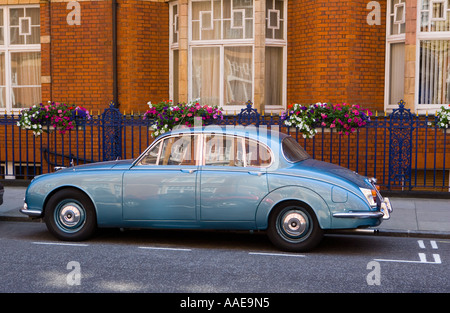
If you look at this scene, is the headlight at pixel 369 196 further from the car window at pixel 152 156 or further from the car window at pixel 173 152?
the car window at pixel 152 156

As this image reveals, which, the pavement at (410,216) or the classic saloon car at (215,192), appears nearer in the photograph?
the classic saloon car at (215,192)

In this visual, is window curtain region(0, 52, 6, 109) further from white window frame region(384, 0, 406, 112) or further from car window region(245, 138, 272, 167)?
car window region(245, 138, 272, 167)

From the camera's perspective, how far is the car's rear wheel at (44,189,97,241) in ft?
24.8

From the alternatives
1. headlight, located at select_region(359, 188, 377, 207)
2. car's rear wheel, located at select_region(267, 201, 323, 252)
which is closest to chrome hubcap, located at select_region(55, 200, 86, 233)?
car's rear wheel, located at select_region(267, 201, 323, 252)

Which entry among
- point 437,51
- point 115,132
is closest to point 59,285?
point 115,132

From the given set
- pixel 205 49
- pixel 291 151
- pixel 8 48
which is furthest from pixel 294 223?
pixel 8 48

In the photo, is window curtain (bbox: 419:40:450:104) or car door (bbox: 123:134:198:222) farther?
window curtain (bbox: 419:40:450:104)

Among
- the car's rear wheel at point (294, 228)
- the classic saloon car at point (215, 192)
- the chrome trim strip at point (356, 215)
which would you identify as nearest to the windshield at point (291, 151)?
the classic saloon car at point (215, 192)

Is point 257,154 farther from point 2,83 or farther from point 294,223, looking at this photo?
point 2,83

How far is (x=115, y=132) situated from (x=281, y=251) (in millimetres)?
5969

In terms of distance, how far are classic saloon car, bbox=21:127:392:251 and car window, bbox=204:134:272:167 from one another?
1 centimetres

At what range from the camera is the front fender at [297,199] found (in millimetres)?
6914

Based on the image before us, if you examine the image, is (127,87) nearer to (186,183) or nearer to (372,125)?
(372,125)

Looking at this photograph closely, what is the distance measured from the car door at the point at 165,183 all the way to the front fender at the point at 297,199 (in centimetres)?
85
